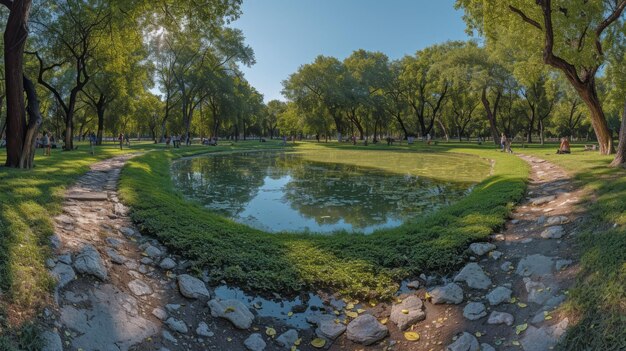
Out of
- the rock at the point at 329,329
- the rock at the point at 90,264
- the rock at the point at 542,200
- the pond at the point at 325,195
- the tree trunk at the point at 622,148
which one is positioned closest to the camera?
the rock at the point at 329,329

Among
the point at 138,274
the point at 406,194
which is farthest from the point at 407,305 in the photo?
the point at 406,194

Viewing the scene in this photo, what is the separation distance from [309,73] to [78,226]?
49266mm

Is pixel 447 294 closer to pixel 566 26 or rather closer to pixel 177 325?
pixel 177 325

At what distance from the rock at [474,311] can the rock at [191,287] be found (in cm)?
320

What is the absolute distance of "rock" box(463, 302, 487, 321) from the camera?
4.54 meters

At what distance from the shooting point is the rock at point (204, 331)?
13.9ft

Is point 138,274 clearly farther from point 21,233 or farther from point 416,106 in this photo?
point 416,106

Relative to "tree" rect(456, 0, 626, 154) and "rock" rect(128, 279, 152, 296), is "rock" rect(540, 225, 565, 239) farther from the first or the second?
"tree" rect(456, 0, 626, 154)

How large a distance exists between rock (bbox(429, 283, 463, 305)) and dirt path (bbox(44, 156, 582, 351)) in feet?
0.04

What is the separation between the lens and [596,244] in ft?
17.2

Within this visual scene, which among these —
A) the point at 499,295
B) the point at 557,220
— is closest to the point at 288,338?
the point at 499,295

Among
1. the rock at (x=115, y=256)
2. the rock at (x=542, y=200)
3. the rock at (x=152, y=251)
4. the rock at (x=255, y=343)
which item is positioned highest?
the rock at (x=542, y=200)

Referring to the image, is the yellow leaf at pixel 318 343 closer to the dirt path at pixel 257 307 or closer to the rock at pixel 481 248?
the dirt path at pixel 257 307

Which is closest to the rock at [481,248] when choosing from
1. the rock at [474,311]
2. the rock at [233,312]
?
the rock at [474,311]
